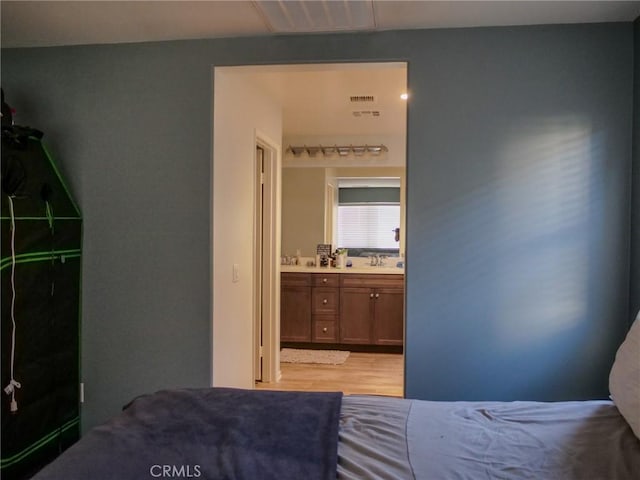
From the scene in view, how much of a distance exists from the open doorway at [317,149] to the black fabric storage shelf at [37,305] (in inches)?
32.0

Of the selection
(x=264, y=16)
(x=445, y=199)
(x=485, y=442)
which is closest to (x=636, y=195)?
(x=445, y=199)

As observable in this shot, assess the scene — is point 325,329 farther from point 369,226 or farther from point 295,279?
point 369,226

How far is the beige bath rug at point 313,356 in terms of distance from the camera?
479cm

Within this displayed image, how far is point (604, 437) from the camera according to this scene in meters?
1.33

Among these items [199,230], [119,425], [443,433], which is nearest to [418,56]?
[199,230]

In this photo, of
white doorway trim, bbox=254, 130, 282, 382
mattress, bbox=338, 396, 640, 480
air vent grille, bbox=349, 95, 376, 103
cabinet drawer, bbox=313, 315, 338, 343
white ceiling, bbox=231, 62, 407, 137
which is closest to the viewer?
mattress, bbox=338, 396, 640, 480

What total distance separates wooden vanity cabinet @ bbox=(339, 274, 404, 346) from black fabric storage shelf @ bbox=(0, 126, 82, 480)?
115 inches

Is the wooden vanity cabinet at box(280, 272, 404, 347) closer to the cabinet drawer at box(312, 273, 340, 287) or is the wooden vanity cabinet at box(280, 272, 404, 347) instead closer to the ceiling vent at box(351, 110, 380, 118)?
the cabinet drawer at box(312, 273, 340, 287)

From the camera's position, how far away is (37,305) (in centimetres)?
243

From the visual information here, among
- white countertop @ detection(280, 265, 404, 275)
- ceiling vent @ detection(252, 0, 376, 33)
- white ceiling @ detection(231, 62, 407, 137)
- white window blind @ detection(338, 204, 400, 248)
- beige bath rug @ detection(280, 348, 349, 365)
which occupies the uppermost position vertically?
white ceiling @ detection(231, 62, 407, 137)

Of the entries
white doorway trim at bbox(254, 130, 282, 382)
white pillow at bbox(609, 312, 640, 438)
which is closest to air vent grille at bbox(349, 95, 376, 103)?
white doorway trim at bbox(254, 130, 282, 382)

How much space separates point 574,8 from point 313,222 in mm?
3921

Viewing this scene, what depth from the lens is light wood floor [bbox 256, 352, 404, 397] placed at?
3.97 metres

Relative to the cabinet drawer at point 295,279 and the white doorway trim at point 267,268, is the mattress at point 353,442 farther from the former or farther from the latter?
the cabinet drawer at point 295,279
